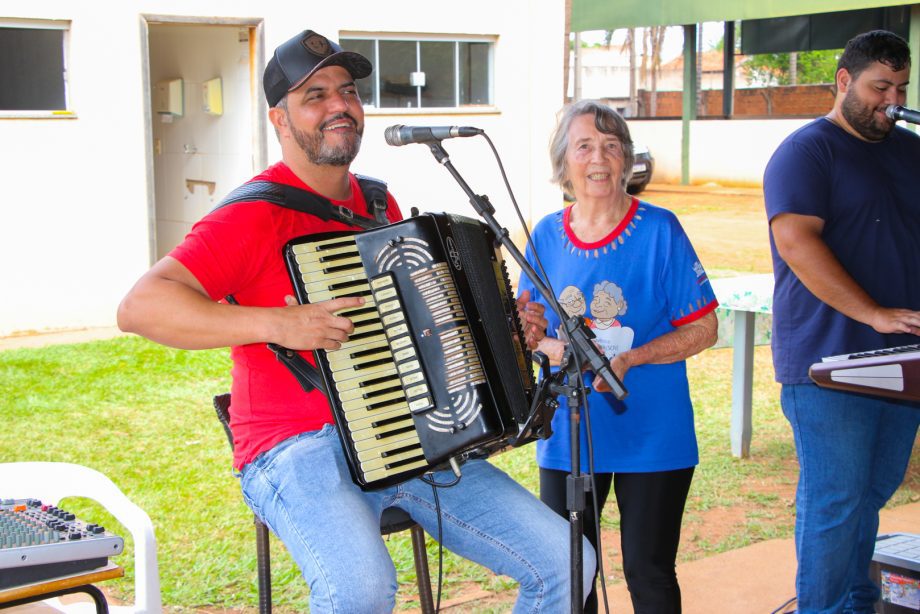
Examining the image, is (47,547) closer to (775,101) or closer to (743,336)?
(743,336)

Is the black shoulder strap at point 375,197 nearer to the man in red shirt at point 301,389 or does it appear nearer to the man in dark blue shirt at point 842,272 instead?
the man in red shirt at point 301,389

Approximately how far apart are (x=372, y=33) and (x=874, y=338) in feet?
26.7

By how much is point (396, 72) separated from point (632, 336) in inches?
324

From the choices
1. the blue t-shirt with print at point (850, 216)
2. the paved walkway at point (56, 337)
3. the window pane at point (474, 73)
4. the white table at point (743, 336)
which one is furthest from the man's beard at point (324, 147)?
the window pane at point (474, 73)

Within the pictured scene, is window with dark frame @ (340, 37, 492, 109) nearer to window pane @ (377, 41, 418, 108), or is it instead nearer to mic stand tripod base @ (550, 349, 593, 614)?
window pane @ (377, 41, 418, 108)

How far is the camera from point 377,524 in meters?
2.74

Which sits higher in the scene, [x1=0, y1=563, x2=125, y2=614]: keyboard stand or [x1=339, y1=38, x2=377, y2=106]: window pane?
[x1=339, y1=38, x2=377, y2=106]: window pane

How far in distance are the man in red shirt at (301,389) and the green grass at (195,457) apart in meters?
0.16

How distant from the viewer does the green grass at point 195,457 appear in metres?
4.50

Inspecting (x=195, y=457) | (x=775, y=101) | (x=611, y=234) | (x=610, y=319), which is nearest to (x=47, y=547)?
(x=610, y=319)

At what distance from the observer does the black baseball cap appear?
9.58 ft

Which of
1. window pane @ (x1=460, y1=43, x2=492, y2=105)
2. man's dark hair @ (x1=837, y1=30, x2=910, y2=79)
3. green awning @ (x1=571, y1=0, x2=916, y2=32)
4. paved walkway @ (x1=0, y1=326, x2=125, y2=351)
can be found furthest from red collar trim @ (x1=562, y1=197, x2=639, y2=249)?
green awning @ (x1=571, y1=0, x2=916, y2=32)

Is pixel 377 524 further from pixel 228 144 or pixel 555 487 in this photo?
pixel 228 144

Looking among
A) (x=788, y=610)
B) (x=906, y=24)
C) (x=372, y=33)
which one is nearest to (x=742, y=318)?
(x=788, y=610)
